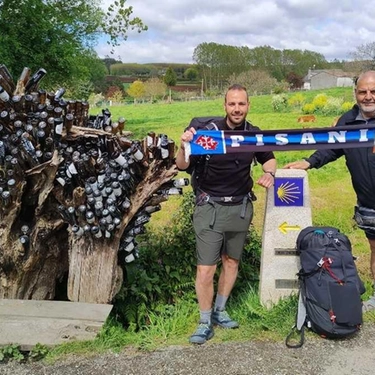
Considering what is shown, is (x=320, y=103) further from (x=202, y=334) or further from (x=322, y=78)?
(x=322, y=78)

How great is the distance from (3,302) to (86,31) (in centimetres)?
2059

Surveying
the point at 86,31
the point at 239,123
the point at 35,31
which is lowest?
the point at 239,123

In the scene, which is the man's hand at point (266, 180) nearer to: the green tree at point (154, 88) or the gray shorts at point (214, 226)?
the gray shorts at point (214, 226)

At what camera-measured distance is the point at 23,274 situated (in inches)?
189

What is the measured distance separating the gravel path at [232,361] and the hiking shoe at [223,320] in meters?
0.33

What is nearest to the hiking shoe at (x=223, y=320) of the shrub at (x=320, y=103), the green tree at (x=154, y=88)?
the shrub at (x=320, y=103)

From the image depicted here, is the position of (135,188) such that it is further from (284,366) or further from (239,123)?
(284,366)

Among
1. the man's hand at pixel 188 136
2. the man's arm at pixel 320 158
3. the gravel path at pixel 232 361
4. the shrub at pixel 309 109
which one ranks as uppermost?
the shrub at pixel 309 109

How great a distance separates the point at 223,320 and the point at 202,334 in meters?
0.36

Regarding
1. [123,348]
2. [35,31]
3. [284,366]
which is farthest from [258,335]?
[35,31]

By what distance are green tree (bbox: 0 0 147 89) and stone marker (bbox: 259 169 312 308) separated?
539 inches

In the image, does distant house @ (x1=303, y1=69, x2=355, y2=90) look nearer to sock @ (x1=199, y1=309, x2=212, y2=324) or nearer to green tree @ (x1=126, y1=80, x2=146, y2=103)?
green tree @ (x1=126, y1=80, x2=146, y2=103)

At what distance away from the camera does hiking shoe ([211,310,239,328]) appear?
468 centimetres

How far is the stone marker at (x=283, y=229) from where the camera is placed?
4.88 m
